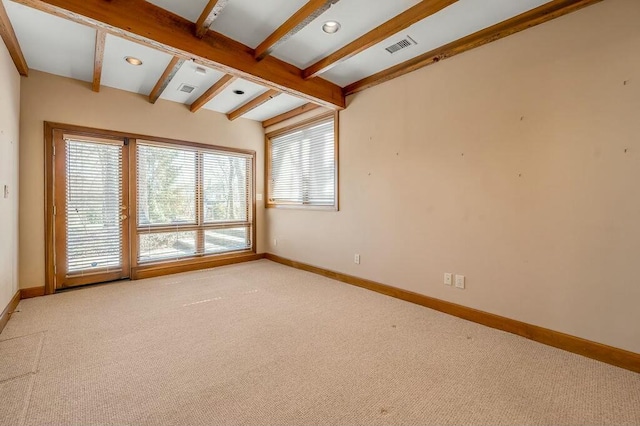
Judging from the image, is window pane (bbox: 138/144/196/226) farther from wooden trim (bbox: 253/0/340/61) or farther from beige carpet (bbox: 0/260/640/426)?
wooden trim (bbox: 253/0/340/61)

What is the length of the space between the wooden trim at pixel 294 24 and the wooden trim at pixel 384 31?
0.59 m

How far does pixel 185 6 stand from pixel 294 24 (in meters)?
0.93

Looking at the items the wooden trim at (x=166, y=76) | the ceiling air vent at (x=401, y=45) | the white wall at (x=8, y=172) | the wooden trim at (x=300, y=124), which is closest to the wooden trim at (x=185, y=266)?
the white wall at (x=8, y=172)

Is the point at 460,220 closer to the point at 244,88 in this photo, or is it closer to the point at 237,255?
the point at 244,88

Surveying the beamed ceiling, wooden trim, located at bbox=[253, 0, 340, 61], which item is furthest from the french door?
wooden trim, located at bbox=[253, 0, 340, 61]

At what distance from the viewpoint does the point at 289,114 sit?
4961mm

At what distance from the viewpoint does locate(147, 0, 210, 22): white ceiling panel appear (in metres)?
2.37

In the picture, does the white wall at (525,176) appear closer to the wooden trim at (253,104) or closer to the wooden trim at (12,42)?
the wooden trim at (253,104)

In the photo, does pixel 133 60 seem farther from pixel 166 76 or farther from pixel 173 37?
pixel 173 37

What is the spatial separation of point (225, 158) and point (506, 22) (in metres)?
4.42

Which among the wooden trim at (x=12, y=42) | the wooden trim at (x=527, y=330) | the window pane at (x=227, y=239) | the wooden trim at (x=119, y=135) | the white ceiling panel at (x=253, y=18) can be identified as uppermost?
the white ceiling panel at (x=253, y=18)

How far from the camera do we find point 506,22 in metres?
2.52

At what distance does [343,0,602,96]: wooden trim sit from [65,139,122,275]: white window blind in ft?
12.5

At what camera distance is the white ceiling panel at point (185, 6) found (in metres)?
2.37
